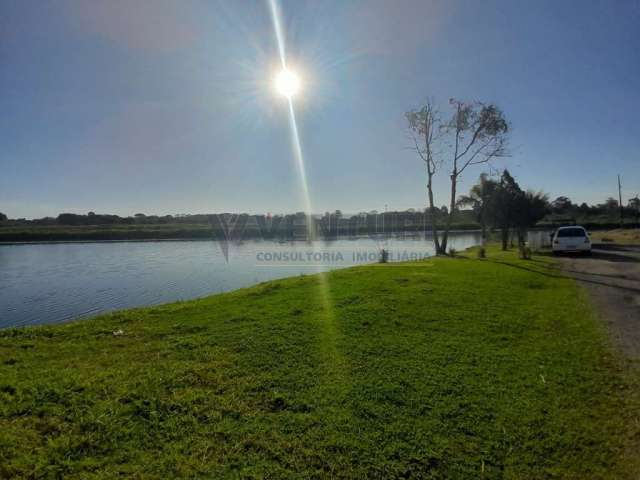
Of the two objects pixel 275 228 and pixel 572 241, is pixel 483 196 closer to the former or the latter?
pixel 572 241

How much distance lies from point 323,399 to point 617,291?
29.5 feet

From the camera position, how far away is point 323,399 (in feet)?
11.1

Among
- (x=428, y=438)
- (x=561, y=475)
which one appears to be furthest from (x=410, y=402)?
(x=561, y=475)

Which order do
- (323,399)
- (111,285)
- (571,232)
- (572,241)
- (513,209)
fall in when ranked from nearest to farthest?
(323,399), (111,285), (572,241), (571,232), (513,209)

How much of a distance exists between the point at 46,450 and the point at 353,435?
93.4 inches

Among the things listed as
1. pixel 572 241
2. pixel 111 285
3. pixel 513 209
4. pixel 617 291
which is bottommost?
pixel 111 285

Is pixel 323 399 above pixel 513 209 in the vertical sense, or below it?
below

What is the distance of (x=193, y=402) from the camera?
3.37 metres

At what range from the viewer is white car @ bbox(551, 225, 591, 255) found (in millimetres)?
16938

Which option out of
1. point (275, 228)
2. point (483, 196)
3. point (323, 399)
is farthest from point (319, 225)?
point (323, 399)

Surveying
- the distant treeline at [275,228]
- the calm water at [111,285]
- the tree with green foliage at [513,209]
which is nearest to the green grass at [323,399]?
the calm water at [111,285]

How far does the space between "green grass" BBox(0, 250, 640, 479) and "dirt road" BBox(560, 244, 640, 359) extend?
12.4 inches

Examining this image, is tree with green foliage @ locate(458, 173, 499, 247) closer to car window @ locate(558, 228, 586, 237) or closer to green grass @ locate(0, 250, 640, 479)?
car window @ locate(558, 228, 586, 237)

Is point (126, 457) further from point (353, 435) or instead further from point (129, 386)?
point (353, 435)
